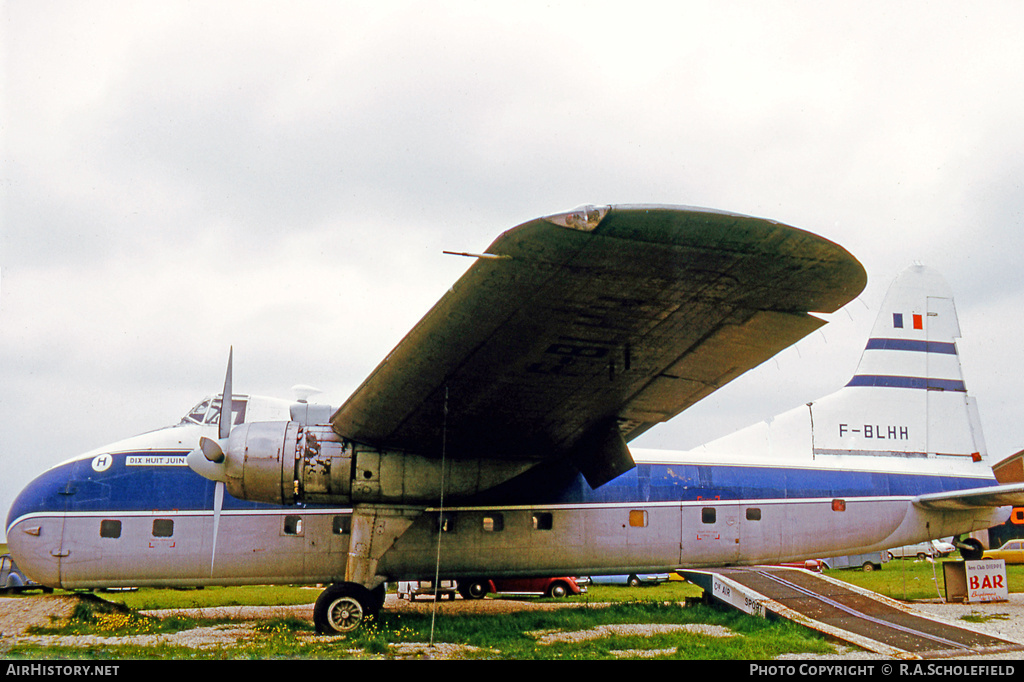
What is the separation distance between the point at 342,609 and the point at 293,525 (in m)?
1.67

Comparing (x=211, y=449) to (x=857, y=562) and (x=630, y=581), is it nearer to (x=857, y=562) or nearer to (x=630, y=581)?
(x=630, y=581)

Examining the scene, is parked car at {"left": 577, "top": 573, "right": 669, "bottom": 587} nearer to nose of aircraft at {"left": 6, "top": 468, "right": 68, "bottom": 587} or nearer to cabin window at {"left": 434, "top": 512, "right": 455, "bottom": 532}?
cabin window at {"left": 434, "top": 512, "right": 455, "bottom": 532}

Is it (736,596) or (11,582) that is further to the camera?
(11,582)

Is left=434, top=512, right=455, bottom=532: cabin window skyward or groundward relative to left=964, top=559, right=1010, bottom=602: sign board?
skyward

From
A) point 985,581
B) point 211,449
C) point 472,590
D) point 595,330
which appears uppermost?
point 595,330

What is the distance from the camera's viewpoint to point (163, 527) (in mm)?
9586

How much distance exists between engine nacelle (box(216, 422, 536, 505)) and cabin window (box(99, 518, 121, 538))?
2.18 meters

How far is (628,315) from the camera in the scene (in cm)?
603

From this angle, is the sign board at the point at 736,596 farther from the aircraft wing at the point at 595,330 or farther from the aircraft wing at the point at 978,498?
the aircraft wing at the point at 978,498

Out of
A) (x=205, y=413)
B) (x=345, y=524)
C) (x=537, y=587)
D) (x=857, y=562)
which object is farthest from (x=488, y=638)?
(x=857, y=562)

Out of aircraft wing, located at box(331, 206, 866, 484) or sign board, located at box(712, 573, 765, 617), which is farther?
sign board, located at box(712, 573, 765, 617)

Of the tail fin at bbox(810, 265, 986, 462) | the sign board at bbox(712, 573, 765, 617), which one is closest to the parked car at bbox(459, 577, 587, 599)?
the sign board at bbox(712, 573, 765, 617)

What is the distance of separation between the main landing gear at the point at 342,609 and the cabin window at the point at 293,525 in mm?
1289

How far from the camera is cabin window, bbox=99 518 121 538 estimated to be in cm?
949
